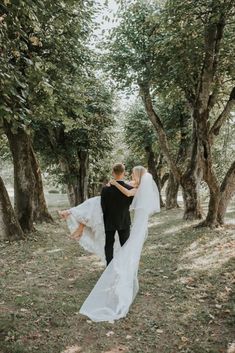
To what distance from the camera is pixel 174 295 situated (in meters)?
7.64

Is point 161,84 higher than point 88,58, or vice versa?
point 88,58

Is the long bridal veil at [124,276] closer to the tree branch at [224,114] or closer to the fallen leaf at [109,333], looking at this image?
the fallen leaf at [109,333]

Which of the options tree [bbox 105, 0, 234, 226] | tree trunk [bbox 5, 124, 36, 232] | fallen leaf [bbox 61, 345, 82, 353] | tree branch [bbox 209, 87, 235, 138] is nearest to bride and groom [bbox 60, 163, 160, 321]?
fallen leaf [bbox 61, 345, 82, 353]

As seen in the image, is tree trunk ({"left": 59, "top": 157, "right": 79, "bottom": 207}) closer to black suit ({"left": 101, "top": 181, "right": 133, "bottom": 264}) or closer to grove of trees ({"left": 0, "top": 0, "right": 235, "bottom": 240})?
grove of trees ({"left": 0, "top": 0, "right": 235, "bottom": 240})

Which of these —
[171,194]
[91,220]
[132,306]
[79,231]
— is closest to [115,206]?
[91,220]

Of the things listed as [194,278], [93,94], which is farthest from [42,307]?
[93,94]

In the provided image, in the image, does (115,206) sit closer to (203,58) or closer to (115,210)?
(115,210)

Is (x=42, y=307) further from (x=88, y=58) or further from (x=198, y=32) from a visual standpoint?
(x=88, y=58)

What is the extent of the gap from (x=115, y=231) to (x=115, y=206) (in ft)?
1.74

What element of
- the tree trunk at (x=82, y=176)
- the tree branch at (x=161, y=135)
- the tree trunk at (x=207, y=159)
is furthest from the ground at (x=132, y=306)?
the tree trunk at (x=82, y=176)

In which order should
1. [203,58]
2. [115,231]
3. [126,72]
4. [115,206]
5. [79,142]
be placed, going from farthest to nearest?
[79,142] → [126,72] → [203,58] → [115,231] → [115,206]

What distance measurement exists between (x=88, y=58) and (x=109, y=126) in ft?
29.8

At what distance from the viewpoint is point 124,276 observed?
7191 mm

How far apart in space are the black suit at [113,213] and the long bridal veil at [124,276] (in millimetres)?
225
